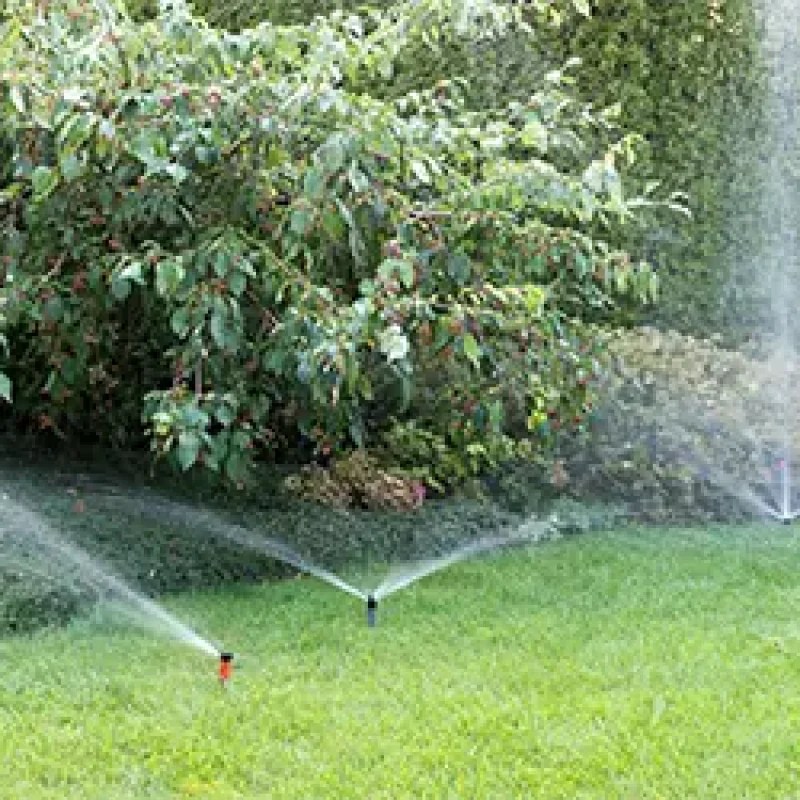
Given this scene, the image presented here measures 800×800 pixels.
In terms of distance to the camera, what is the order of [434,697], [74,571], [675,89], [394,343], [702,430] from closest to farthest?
[434,697] → [394,343] → [74,571] → [702,430] → [675,89]

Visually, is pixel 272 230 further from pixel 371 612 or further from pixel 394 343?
pixel 371 612

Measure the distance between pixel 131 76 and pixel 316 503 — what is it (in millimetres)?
2069

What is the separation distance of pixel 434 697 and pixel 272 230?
192 cm

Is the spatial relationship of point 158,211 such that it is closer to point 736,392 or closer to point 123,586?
point 123,586

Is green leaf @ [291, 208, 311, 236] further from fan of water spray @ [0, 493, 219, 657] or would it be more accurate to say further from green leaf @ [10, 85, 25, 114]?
fan of water spray @ [0, 493, 219, 657]

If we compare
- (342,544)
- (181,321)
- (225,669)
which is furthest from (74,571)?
(342,544)

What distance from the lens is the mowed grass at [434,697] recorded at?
11.6 ft

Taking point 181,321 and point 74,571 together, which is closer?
point 181,321

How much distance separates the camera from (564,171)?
8.38 m

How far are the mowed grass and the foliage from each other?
640mm

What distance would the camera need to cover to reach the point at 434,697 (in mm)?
4086

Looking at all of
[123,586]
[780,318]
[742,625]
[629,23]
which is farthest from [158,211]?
[780,318]

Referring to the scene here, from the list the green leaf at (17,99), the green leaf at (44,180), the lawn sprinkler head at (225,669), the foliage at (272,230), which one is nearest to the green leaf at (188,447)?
the foliage at (272,230)

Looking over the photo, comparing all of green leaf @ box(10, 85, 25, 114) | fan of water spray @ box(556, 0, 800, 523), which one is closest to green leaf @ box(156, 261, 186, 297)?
green leaf @ box(10, 85, 25, 114)
